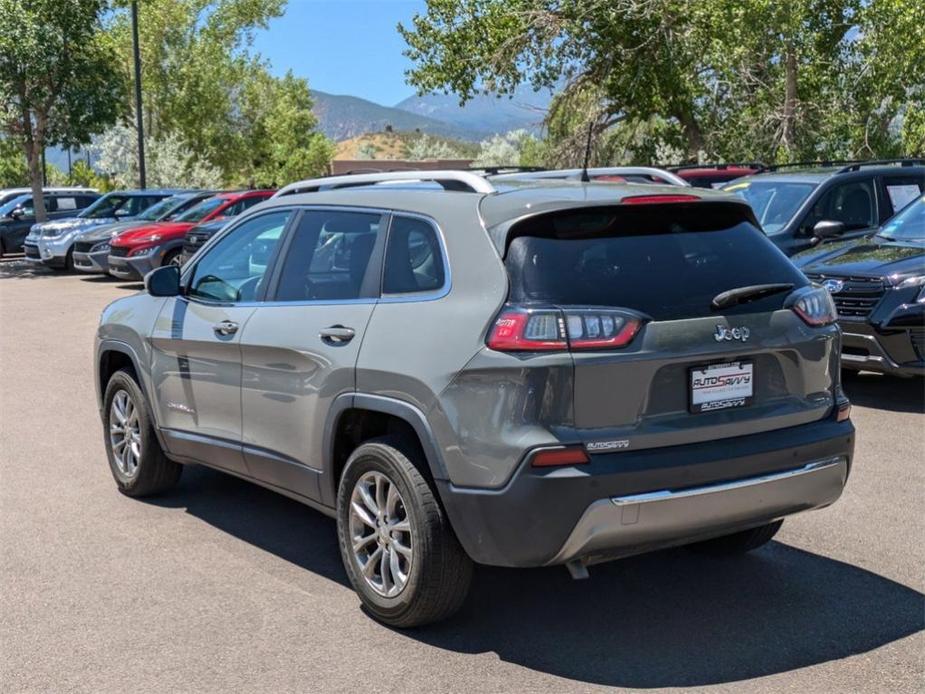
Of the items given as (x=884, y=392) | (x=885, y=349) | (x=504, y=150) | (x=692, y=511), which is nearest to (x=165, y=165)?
(x=504, y=150)

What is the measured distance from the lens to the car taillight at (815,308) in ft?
15.6

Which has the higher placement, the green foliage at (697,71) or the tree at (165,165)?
the green foliage at (697,71)

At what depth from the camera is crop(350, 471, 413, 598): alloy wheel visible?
4715 mm

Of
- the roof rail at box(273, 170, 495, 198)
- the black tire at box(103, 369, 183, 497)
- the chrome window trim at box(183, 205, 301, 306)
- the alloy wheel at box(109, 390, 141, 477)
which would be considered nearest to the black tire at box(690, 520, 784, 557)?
the roof rail at box(273, 170, 495, 198)

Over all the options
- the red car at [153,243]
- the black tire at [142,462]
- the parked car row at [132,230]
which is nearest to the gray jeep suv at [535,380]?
the black tire at [142,462]

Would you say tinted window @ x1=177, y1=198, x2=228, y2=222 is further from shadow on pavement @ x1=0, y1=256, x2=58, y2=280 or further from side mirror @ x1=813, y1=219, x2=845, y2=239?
side mirror @ x1=813, y1=219, x2=845, y2=239

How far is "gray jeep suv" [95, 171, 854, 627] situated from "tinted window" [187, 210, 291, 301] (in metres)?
0.31

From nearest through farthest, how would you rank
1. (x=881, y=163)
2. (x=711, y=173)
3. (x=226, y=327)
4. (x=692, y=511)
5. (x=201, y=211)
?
(x=692, y=511) < (x=226, y=327) < (x=881, y=163) < (x=711, y=173) < (x=201, y=211)

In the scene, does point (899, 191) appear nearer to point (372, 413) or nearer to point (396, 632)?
point (372, 413)

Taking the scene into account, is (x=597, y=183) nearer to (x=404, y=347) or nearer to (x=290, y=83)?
(x=404, y=347)

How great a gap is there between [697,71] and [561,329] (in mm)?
25862

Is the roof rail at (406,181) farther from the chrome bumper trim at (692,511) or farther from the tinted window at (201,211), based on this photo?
the tinted window at (201,211)

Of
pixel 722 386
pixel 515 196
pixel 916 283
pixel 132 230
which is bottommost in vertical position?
pixel 132 230

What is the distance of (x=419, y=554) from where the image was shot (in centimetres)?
453
